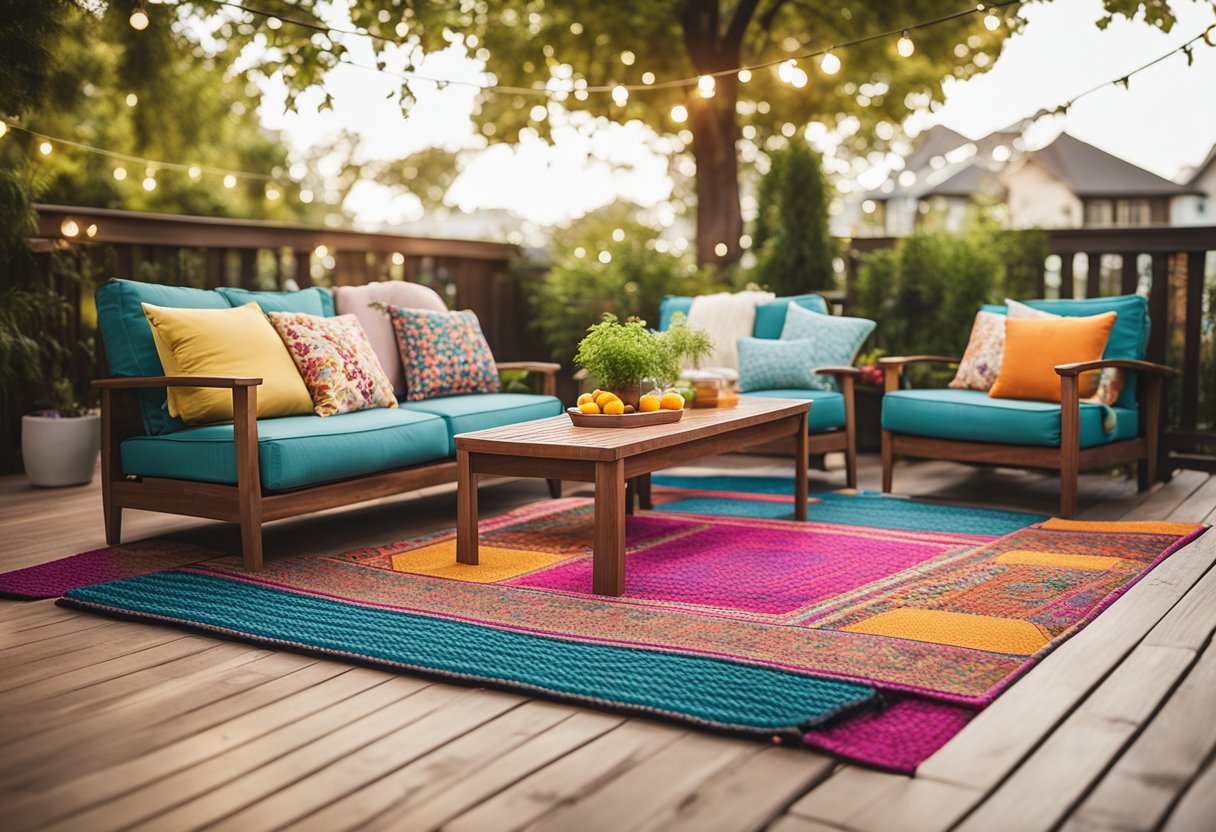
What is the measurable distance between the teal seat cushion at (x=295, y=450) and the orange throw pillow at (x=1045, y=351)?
2.56 meters

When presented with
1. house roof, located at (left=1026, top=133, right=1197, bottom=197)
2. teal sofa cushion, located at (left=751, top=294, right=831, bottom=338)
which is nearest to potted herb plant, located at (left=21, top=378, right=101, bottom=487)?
teal sofa cushion, located at (left=751, top=294, right=831, bottom=338)

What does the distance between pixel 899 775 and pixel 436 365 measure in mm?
3290

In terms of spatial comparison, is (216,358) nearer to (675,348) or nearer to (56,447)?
(675,348)

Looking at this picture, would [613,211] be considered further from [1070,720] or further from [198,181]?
[1070,720]

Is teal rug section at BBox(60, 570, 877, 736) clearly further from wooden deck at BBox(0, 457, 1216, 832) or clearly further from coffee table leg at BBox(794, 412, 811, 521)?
coffee table leg at BBox(794, 412, 811, 521)

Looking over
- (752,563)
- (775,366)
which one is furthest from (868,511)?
(752,563)

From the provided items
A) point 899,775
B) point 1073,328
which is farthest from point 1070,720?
point 1073,328

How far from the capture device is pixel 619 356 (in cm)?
385

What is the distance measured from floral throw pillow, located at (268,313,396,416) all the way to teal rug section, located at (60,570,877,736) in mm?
943

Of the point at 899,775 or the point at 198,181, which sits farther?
the point at 198,181

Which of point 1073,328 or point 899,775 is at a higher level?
point 1073,328

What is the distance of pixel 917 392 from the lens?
5.02 metres

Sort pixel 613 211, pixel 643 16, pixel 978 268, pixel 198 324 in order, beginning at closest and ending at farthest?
pixel 198 324, pixel 978 268, pixel 643 16, pixel 613 211

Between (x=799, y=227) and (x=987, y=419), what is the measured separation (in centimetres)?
247
